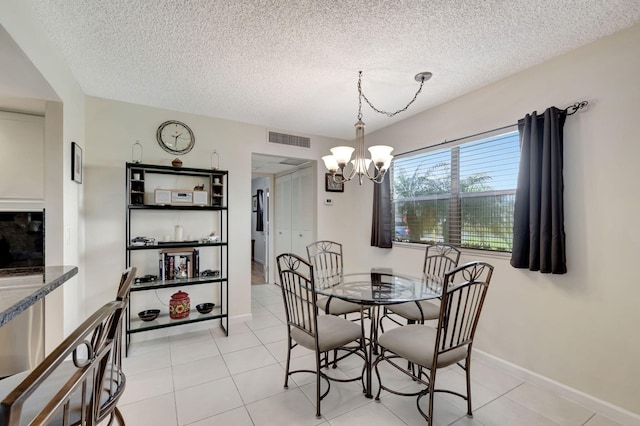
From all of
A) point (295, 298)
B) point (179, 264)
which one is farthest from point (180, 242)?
point (295, 298)

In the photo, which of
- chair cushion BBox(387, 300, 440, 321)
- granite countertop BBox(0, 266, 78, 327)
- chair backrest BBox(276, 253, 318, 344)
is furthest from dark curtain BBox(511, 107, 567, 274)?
granite countertop BBox(0, 266, 78, 327)

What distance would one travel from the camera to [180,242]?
298 centimetres

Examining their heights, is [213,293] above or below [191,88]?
below

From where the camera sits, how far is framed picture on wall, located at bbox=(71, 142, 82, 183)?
2322mm

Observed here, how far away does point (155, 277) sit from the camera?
2971mm

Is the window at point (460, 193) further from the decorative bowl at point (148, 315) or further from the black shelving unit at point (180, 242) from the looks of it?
the decorative bowl at point (148, 315)

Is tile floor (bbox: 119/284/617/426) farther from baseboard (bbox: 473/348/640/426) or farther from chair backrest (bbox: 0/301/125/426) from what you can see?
chair backrest (bbox: 0/301/125/426)

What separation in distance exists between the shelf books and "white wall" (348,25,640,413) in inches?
119

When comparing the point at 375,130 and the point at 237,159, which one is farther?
the point at 375,130

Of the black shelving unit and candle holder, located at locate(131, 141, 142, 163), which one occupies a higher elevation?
candle holder, located at locate(131, 141, 142, 163)

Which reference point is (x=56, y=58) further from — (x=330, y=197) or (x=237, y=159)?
(x=330, y=197)

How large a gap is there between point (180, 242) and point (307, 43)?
2.31 m

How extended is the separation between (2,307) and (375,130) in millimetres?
3824

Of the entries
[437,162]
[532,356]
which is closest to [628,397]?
[532,356]
